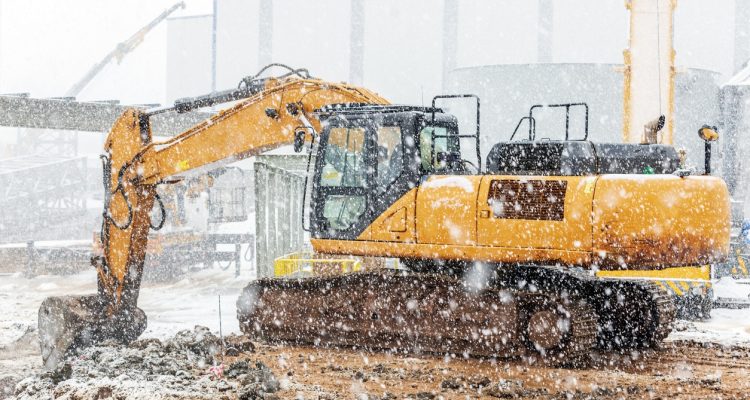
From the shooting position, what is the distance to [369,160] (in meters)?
8.11

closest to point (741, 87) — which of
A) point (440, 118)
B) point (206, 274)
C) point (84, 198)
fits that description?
point (206, 274)

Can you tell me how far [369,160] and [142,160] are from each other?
2.64 metres

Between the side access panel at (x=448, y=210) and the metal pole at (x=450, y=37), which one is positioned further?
the metal pole at (x=450, y=37)

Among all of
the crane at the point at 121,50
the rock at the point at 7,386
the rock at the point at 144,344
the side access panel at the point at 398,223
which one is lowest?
the rock at the point at 7,386

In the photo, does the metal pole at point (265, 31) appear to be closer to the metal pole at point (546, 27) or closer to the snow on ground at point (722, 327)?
the metal pole at point (546, 27)

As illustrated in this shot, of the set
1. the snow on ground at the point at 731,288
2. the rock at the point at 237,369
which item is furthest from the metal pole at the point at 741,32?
the rock at the point at 237,369

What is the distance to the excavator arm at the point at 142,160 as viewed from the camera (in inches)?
336

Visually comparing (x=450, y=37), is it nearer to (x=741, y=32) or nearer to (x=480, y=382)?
(x=741, y=32)

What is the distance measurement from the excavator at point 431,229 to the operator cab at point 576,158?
0.05ft

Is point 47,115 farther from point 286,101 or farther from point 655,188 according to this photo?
point 655,188

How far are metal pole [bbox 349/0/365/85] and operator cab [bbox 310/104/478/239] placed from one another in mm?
21577

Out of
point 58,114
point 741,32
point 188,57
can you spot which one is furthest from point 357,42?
point 58,114

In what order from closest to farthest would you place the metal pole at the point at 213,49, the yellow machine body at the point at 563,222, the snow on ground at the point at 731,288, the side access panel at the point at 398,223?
1. the yellow machine body at the point at 563,222
2. the side access panel at the point at 398,223
3. the snow on ground at the point at 731,288
4. the metal pole at the point at 213,49

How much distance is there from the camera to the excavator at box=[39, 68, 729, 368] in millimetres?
7176
